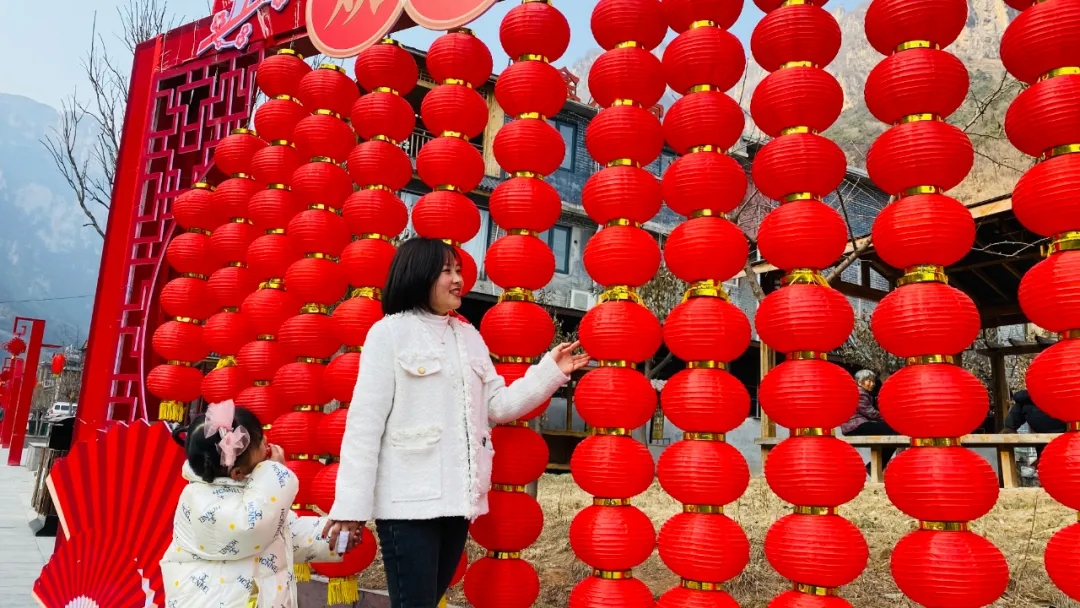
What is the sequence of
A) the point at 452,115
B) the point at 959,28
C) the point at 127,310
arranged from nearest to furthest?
the point at 959,28 → the point at 452,115 → the point at 127,310

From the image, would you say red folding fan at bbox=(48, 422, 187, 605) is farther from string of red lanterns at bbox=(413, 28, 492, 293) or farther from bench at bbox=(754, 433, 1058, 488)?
bench at bbox=(754, 433, 1058, 488)

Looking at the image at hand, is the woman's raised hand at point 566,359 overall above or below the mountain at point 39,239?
below

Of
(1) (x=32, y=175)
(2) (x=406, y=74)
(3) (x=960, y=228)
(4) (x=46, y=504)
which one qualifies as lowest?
(4) (x=46, y=504)

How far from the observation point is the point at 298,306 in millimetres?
4590

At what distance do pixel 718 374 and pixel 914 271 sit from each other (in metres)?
0.81

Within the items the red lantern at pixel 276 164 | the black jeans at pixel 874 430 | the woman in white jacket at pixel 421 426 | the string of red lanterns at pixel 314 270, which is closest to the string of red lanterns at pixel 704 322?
the woman in white jacket at pixel 421 426

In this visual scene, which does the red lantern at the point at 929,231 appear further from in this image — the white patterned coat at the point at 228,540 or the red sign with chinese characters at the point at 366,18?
the white patterned coat at the point at 228,540

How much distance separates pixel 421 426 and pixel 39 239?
6804 inches

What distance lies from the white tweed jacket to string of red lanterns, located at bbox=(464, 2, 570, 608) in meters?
0.41

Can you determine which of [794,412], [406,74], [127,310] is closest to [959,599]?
[794,412]

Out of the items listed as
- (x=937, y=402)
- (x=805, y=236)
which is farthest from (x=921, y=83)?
(x=937, y=402)

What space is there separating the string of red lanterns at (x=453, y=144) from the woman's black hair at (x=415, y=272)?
0.74 meters

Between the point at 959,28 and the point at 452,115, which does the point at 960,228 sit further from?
the point at 452,115

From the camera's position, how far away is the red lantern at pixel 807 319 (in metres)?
2.75
